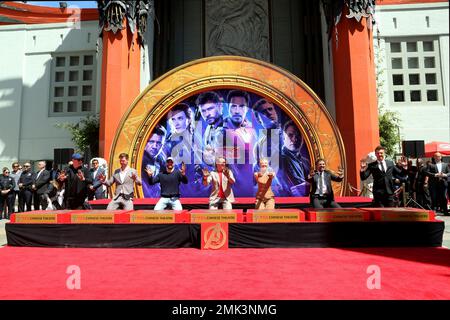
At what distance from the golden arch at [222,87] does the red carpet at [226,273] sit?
16.6ft

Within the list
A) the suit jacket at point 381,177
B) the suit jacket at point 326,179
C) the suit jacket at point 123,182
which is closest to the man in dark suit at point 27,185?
the suit jacket at point 123,182

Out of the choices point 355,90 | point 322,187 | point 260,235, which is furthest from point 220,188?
point 355,90

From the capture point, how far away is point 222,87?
35.2 feet

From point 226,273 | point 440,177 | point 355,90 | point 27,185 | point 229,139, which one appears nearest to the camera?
point 226,273

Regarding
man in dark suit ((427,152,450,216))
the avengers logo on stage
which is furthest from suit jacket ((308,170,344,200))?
man in dark suit ((427,152,450,216))

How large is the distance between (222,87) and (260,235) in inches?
240

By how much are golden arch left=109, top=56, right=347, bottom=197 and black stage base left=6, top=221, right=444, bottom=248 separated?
4.39 m

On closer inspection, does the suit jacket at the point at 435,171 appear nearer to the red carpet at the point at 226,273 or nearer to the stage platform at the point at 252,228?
the stage platform at the point at 252,228

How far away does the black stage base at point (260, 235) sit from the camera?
5809 mm

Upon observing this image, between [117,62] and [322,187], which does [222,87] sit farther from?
[322,187]

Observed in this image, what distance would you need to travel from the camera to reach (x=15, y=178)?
1168cm

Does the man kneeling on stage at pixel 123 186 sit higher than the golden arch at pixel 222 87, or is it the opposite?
the golden arch at pixel 222 87

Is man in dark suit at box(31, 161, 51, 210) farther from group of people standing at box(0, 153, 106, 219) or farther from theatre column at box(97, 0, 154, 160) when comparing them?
theatre column at box(97, 0, 154, 160)
